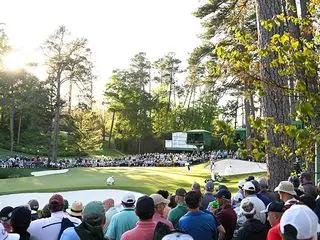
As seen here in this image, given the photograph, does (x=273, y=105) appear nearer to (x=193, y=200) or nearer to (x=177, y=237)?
(x=193, y=200)

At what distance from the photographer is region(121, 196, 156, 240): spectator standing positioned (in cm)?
460

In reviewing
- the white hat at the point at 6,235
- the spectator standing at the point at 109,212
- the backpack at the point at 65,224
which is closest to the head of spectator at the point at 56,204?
the backpack at the point at 65,224

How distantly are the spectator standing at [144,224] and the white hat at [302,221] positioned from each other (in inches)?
75.2

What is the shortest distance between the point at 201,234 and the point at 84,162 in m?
42.9

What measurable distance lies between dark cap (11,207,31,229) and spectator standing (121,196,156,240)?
110 cm

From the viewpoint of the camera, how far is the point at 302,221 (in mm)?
2963

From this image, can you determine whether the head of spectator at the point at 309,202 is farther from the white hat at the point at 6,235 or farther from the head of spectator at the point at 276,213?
the white hat at the point at 6,235

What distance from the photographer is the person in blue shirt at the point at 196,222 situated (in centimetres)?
522

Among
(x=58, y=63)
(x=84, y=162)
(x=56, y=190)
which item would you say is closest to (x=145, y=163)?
(x=84, y=162)

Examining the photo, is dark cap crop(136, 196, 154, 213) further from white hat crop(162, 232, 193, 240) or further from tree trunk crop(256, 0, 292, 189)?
tree trunk crop(256, 0, 292, 189)

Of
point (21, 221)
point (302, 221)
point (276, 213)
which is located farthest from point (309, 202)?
point (21, 221)

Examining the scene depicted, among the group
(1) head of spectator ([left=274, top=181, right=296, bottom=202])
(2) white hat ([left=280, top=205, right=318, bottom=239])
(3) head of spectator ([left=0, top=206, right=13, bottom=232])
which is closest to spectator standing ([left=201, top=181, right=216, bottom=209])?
(1) head of spectator ([left=274, top=181, right=296, bottom=202])

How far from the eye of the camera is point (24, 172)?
38.7m

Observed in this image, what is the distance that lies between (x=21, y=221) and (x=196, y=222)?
6.61 feet
